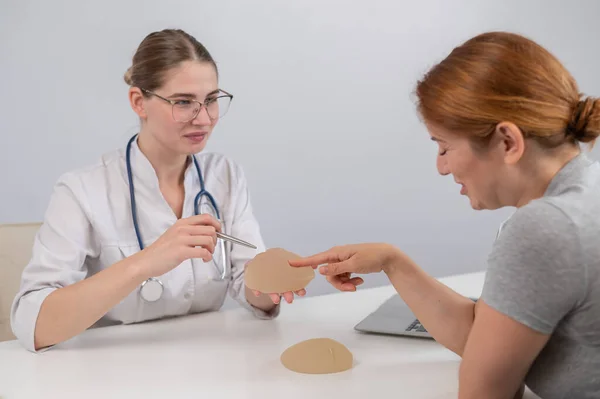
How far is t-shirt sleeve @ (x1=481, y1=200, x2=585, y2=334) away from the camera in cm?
100

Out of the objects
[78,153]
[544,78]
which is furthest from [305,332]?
[78,153]

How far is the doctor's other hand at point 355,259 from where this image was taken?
4.77ft

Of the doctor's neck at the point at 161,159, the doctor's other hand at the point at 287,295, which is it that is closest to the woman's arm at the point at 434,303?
the doctor's other hand at the point at 287,295

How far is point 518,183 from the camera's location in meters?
1.16

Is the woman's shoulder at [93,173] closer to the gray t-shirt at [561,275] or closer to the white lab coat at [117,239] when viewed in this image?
the white lab coat at [117,239]

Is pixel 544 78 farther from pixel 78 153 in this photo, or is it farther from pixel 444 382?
pixel 78 153

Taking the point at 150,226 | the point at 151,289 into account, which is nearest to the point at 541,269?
the point at 151,289

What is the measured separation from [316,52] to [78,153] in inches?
46.7

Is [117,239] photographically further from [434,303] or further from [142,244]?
[434,303]

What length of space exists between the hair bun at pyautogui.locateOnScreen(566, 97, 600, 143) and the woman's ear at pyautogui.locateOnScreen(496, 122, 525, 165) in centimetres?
10

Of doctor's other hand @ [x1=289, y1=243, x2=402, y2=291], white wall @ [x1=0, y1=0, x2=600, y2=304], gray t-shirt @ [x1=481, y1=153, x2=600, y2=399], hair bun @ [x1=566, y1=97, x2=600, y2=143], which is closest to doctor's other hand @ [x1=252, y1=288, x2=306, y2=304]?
doctor's other hand @ [x1=289, y1=243, x2=402, y2=291]

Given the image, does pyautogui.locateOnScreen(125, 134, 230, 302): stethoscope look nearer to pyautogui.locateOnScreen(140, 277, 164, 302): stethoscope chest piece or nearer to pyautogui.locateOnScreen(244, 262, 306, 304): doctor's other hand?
pyautogui.locateOnScreen(140, 277, 164, 302): stethoscope chest piece

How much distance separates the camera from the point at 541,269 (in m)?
1.01

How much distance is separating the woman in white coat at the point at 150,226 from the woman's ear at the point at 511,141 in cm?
65
